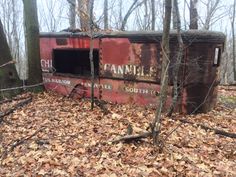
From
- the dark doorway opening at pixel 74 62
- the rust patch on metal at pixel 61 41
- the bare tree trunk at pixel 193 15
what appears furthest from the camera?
the bare tree trunk at pixel 193 15

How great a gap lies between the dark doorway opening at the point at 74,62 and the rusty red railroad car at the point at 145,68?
1008 mm

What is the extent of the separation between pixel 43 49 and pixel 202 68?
534 cm

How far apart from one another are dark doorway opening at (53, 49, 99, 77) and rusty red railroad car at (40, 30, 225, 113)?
3.31ft

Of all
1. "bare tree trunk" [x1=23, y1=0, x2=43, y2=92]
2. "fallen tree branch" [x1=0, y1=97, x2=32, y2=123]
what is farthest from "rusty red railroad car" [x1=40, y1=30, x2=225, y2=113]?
"fallen tree branch" [x1=0, y1=97, x2=32, y2=123]

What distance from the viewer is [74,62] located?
11625 mm

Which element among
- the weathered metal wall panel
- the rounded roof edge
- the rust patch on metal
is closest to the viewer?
the rounded roof edge

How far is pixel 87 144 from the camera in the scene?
20.1 feet

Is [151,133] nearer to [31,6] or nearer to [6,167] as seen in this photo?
[6,167]

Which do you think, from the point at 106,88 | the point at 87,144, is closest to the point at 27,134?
the point at 87,144

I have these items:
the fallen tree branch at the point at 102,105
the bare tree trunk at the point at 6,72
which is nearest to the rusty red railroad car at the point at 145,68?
the fallen tree branch at the point at 102,105

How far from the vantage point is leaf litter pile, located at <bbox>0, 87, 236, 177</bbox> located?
528 centimetres

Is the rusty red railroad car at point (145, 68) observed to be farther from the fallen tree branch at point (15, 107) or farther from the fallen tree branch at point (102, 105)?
the fallen tree branch at point (15, 107)

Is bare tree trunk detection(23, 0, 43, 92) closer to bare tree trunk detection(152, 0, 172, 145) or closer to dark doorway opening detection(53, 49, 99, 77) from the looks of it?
dark doorway opening detection(53, 49, 99, 77)

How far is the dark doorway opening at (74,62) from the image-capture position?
36.1 feet
